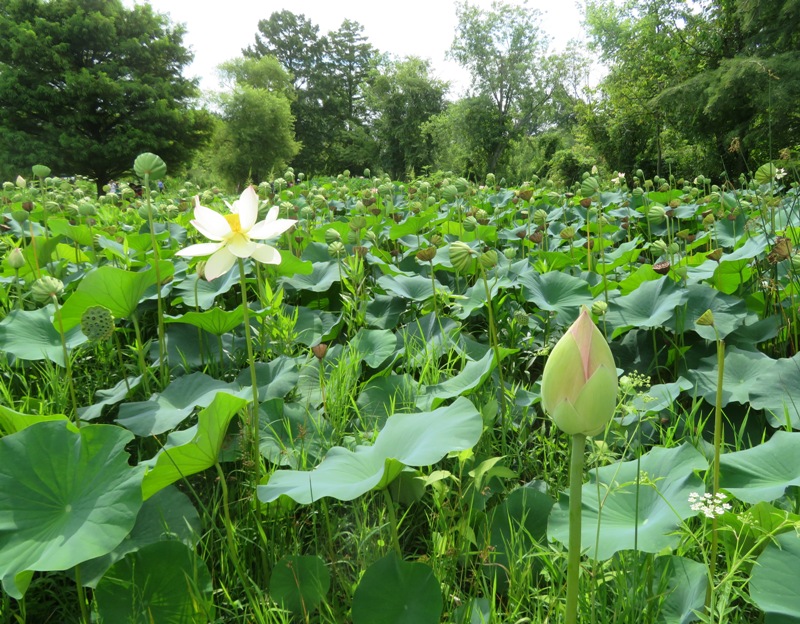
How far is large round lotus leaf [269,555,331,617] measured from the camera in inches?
28.3

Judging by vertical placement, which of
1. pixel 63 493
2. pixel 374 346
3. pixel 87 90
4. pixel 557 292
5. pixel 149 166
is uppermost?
pixel 87 90

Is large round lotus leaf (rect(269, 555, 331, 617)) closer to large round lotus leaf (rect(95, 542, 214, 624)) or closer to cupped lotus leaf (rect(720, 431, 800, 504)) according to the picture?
large round lotus leaf (rect(95, 542, 214, 624))

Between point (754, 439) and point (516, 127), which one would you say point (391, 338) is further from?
point (516, 127)

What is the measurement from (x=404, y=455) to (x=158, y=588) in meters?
0.37

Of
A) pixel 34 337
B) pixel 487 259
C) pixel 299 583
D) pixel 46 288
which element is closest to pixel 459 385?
pixel 487 259

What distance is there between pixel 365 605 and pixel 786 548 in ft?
1.59

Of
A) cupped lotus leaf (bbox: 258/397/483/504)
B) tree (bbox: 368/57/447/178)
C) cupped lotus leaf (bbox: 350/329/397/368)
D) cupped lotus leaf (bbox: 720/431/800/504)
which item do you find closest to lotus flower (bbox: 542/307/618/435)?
cupped lotus leaf (bbox: 258/397/483/504)

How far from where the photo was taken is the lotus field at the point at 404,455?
652 mm

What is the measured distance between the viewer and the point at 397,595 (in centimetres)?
67

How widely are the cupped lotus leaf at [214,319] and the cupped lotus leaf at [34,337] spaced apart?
235 mm

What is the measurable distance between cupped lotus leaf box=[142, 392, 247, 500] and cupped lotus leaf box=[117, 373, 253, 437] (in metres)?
0.17

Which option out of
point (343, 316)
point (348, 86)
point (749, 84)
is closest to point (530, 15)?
point (348, 86)

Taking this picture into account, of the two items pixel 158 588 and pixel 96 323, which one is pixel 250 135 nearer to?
pixel 96 323

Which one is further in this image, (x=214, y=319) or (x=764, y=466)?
(x=214, y=319)
